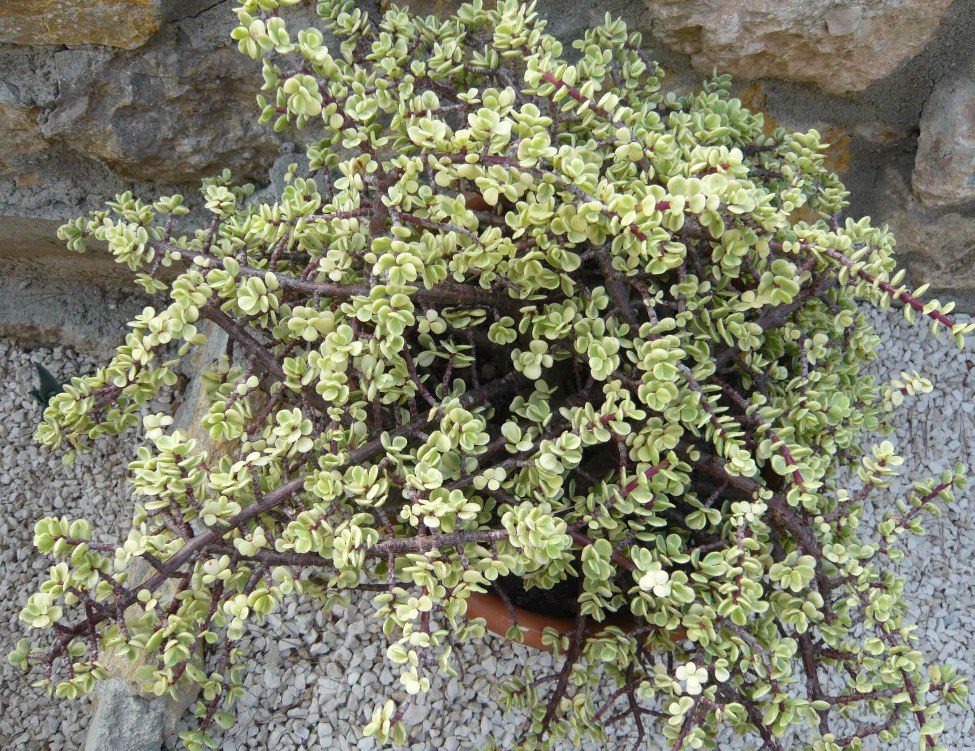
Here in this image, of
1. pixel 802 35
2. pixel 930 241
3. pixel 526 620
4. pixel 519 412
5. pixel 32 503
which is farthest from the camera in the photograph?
pixel 32 503

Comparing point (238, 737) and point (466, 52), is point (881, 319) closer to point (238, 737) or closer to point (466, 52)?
point (466, 52)

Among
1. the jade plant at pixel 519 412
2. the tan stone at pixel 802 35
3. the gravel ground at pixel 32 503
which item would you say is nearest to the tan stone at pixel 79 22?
the jade plant at pixel 519 412

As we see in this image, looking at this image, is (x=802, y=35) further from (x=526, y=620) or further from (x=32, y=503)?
(x=32, y=503)

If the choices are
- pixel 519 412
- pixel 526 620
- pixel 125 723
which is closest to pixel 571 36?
pixel 519 412

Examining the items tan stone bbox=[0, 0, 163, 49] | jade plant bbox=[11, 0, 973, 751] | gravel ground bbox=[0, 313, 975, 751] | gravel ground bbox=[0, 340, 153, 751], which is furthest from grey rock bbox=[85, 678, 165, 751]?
tan stone bbox=[0, 0, 163, 49]

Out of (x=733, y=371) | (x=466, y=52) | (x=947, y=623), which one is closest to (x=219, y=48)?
(x=466, y=52)

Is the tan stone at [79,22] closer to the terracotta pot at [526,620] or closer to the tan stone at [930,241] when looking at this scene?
the terracotta pot at [526,620]

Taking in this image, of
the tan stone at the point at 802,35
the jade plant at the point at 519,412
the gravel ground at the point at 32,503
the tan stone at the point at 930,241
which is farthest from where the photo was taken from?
the tan stone at the point at 930,241
